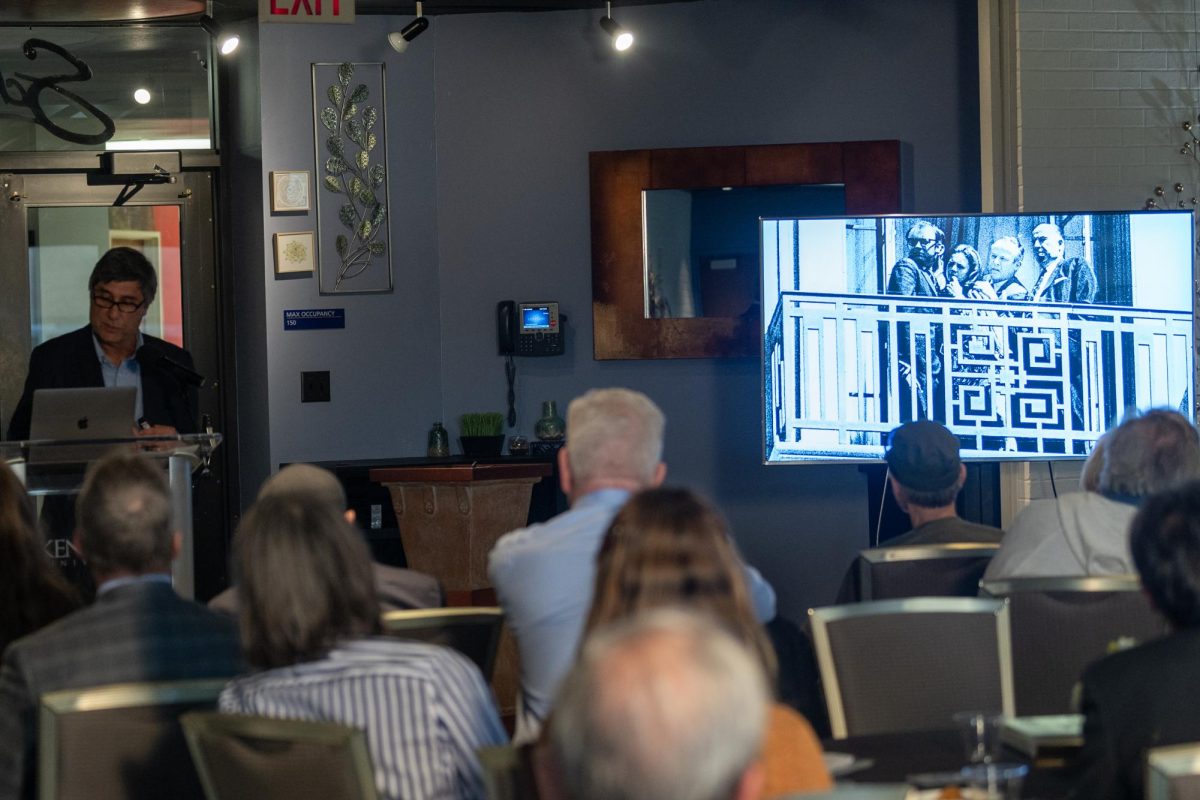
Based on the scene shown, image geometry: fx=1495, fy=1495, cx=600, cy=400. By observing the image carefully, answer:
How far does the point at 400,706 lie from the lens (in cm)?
223

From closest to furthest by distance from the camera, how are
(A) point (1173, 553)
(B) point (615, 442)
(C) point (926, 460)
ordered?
(A) point (1173, 553) → (B) point (615, 442) → (C) point (926, 460)

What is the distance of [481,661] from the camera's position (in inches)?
117

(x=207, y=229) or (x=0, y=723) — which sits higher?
(x=207, y=229)

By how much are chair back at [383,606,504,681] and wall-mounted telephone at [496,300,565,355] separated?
4377 mm

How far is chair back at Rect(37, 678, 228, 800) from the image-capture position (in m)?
2.31

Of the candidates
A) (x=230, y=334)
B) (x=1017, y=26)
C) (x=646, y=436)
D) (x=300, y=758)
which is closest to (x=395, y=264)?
(x=230, y=334)

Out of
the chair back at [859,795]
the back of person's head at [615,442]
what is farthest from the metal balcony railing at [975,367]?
the chair back at [859,795]

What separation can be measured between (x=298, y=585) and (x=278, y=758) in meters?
0.28

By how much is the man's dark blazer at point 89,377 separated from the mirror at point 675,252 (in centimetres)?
258

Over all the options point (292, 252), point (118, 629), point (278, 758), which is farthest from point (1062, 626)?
point (292, 252)

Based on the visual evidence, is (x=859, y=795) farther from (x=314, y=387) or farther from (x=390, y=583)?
(x=314, y=387)

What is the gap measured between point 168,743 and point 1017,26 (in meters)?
5.32

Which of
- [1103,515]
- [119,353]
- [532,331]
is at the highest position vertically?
[532,331]

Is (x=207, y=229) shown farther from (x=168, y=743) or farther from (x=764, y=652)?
(x=764, y=652)
